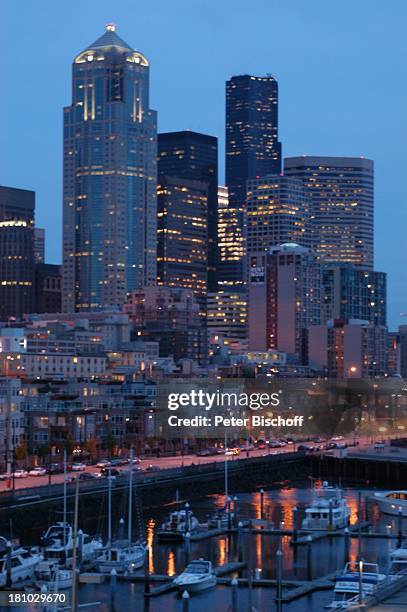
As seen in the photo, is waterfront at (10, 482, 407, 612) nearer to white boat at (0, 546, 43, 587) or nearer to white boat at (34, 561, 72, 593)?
white boat at (34, 561, 72, 593)

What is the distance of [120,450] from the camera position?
86812 mm

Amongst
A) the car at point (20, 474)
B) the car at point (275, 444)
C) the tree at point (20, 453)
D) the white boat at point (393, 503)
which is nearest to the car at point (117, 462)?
the tree at point (20, 453)

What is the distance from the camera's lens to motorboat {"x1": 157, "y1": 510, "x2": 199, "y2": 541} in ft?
173

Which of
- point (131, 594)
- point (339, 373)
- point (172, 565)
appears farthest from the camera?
point (339, 373)

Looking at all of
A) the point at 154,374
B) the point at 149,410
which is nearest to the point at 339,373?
the point at 154,374

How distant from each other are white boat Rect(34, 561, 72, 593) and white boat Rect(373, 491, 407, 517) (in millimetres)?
22558

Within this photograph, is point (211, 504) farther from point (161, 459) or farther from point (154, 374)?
point (154, 374)

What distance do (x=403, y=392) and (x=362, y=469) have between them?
184ft

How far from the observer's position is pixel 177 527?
53.4 metres

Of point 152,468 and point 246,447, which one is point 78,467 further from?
point 246,447

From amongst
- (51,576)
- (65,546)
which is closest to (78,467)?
(65,546)

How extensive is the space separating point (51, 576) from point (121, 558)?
3657mm

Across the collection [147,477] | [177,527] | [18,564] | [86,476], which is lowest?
[177,527]

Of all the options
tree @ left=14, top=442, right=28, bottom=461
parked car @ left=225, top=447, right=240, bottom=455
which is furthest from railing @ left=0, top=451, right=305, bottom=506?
tree @ left=14, top=442, right=28, bottom=461
